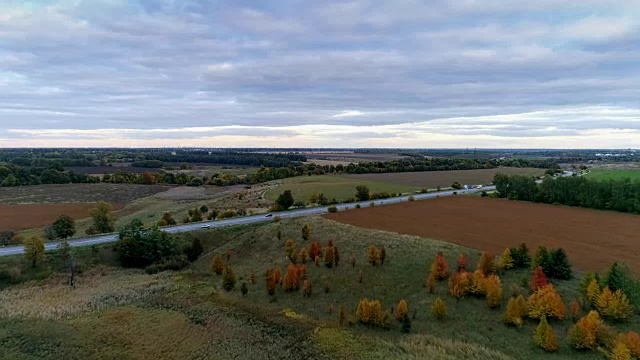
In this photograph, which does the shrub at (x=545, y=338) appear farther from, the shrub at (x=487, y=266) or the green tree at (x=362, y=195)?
the green tree at (x=362, y=195)

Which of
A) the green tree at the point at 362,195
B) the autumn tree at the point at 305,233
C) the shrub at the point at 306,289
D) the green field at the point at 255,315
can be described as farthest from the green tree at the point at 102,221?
the green tree at the point at 362,195

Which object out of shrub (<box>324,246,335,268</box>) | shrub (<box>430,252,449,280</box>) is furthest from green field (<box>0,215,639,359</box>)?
shrub (<box>430,252,449,280</box>)

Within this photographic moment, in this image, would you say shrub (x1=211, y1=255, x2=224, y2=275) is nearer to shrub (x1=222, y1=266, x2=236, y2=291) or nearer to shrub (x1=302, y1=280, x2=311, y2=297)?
shrub (x1=222, y1=266, x2=236, y2=291)

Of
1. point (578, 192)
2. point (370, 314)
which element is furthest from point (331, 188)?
point (370, 314)

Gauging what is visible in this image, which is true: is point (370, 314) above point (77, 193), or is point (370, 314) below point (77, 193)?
above

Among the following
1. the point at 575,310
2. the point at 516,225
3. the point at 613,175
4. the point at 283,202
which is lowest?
the point at 575,310

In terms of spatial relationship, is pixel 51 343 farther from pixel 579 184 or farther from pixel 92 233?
pixel 579 184

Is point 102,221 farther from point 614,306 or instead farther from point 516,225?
point 614,306
